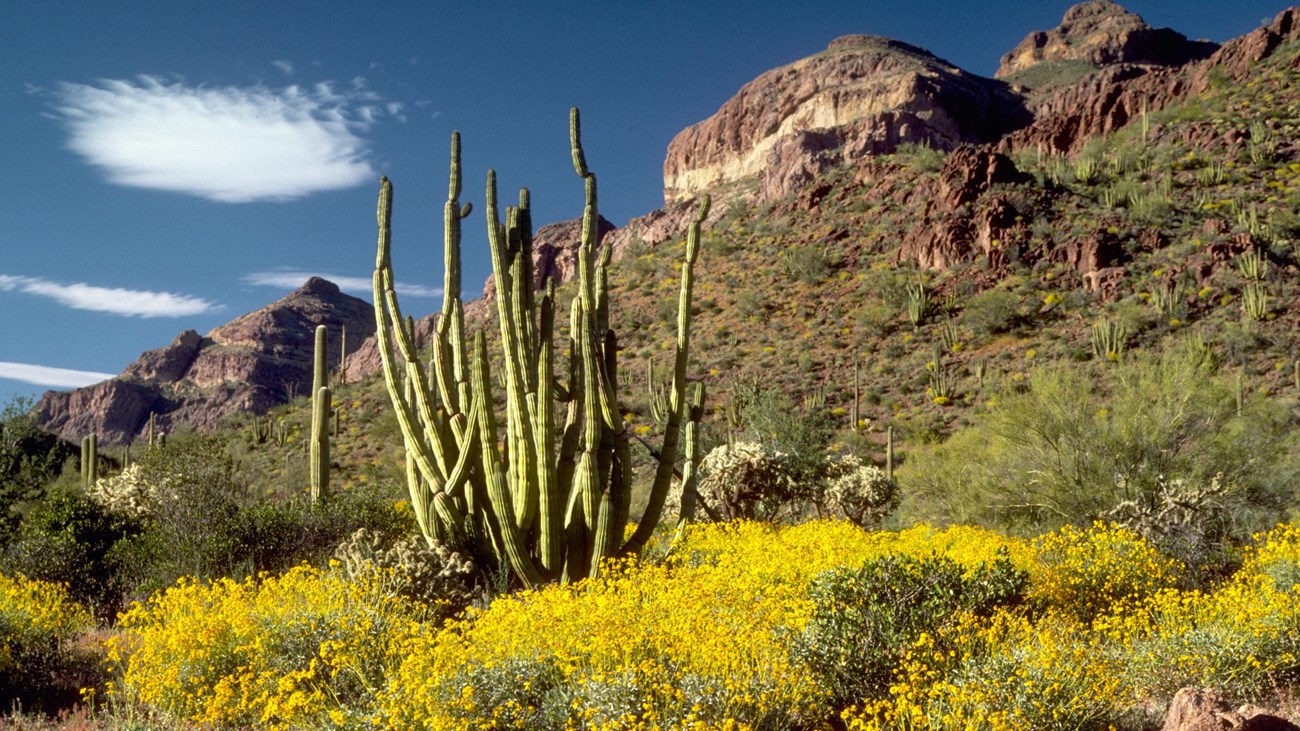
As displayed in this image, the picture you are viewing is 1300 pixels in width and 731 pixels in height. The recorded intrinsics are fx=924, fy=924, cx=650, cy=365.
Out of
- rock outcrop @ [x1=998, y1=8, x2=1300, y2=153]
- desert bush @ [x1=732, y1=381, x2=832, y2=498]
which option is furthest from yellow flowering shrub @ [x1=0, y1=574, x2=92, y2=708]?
rock outcrop @ [x1=998, y1=8, x2=1300, y2=153]

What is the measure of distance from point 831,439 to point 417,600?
2087 centimetres

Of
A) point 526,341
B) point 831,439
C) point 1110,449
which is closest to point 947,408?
point 831,439

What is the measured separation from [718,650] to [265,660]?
10.4ft

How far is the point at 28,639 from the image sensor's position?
7.36 meters

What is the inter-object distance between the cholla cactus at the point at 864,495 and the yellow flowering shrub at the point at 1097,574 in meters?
8.07

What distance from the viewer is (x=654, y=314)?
132ft

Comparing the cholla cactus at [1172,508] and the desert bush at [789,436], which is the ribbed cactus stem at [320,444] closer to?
the desert bush at [789,436]

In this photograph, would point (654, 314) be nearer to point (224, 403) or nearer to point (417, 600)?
point (417, 600)

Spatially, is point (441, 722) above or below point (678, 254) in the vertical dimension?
below

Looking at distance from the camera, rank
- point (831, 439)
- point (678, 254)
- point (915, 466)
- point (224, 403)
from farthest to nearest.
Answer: point (224, 403) → point (678, 254) → point (831, 439) → point (915, 466)

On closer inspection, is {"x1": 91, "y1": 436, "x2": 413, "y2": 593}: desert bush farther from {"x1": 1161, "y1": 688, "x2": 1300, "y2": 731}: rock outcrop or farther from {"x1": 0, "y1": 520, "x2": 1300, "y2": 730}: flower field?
{"x1": 1161, "y1": 688, "x2": 1300, "y2": 731}: rock outcrop

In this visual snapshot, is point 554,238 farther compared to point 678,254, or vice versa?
point 554,238

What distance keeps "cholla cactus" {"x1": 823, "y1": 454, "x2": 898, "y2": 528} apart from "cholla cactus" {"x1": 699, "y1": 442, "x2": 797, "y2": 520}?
6.21ft

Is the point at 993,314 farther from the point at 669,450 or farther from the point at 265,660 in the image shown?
the point at 265,660
